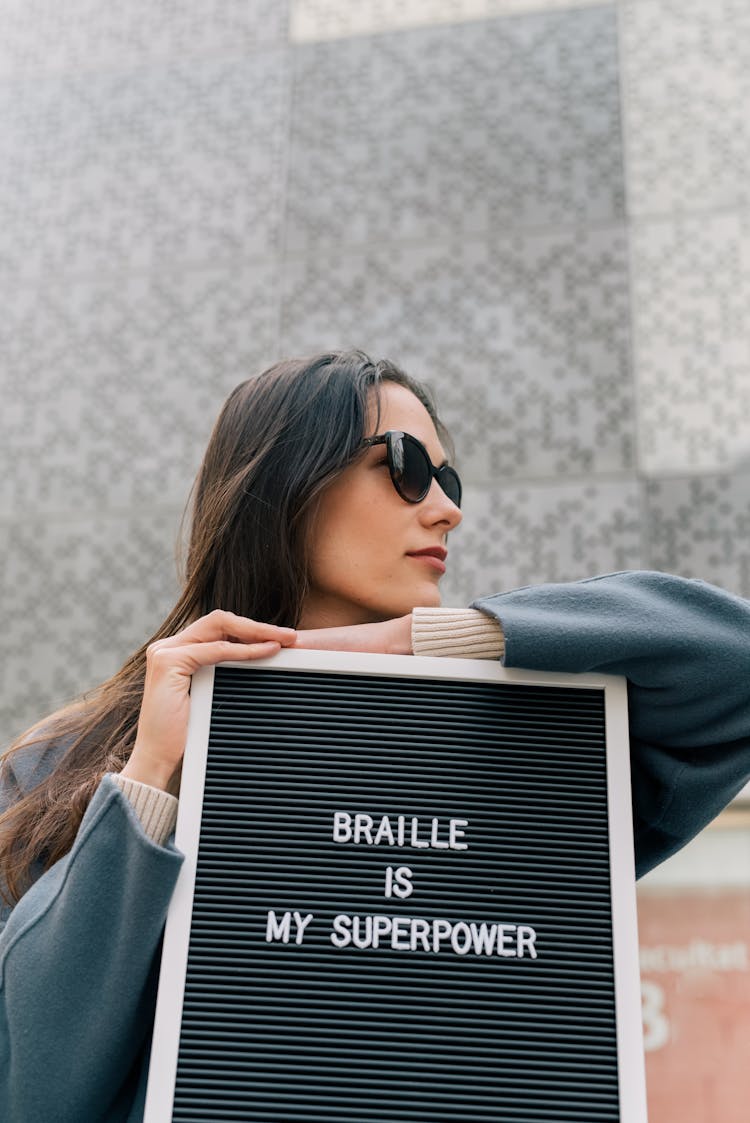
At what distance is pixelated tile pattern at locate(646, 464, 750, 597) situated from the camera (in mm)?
3904

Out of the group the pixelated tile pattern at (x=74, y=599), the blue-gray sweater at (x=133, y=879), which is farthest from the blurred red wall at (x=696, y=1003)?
the blue-gray sweater at (x=133, y=879)

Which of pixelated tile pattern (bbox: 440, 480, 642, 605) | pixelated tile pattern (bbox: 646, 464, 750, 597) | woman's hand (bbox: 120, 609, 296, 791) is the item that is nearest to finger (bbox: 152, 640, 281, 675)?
woman's hand (bbox: 120, 609, 296, 791)

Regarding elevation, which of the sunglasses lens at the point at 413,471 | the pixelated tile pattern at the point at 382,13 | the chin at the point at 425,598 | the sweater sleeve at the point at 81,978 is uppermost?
the pixelated tile pattern at the point at 382,13

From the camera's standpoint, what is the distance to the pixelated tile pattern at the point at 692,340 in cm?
403

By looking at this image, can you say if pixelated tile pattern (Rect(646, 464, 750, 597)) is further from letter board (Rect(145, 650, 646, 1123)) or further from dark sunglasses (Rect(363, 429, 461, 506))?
letter board (Rect(145, 650, 646, 1123))

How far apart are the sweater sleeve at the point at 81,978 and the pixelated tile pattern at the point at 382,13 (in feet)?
13.3

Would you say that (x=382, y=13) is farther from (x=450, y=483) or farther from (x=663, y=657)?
(x=663, y=657)

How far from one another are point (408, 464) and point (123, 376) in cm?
298

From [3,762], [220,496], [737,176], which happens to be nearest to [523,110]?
[737,176]

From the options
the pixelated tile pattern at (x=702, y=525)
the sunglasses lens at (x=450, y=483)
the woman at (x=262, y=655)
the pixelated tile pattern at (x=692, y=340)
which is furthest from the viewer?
the pixelated tile pattern at (x=692, y=340)

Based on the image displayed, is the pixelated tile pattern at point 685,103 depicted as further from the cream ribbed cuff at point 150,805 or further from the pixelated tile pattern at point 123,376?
the cream ribbed cuff at point 150,805

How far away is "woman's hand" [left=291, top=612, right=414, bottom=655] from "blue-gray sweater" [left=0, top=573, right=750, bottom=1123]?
0.39ft

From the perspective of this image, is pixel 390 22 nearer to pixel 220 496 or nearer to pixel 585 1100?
pixel 220 496

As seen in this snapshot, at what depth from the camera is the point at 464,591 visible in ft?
13.1
